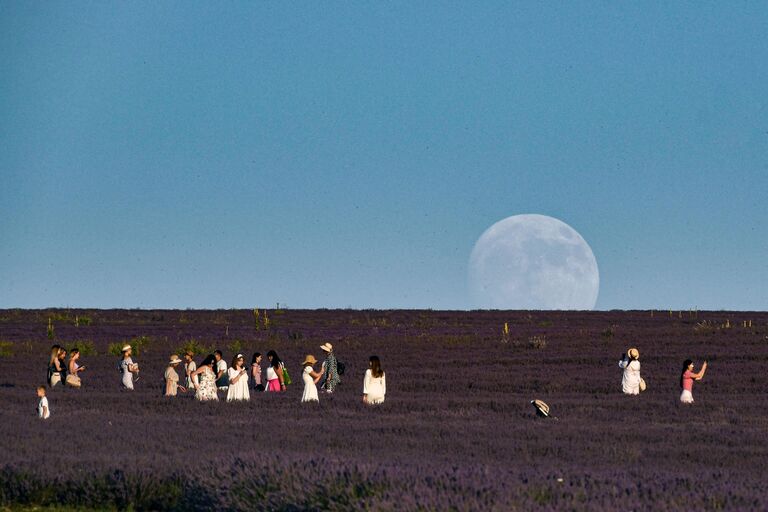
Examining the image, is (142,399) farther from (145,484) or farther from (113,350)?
(113,350)

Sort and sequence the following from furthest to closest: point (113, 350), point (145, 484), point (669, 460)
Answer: point (113, 350)
point (669, 460)
point (145, 484)

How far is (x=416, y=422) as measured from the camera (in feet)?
65.6

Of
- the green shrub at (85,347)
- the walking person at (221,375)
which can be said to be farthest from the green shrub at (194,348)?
the walking person at (221,375)

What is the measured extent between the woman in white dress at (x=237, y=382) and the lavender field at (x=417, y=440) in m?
0.59

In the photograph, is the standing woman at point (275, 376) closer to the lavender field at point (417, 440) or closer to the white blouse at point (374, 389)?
the lavender field at point (417, 440)

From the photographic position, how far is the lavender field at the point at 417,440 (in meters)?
10.4

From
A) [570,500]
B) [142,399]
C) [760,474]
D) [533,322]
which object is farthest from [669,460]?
[533,322]

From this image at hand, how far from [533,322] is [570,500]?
5959cm

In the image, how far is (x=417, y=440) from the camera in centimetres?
1686

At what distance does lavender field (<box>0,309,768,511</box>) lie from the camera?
10.4 metres

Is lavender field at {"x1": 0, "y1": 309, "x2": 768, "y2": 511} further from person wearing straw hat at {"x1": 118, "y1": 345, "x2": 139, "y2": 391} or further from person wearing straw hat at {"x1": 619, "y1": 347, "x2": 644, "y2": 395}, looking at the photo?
person wearing straw hat at {"x1": 118, "y1": 345, "x2": 139, "y2": 391}

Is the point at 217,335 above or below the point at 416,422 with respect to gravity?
above

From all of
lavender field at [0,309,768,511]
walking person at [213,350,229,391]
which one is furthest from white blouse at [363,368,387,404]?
walking person at [213,350,229,391]

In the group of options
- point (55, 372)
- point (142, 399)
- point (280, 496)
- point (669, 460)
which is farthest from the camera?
point (55, 372)
